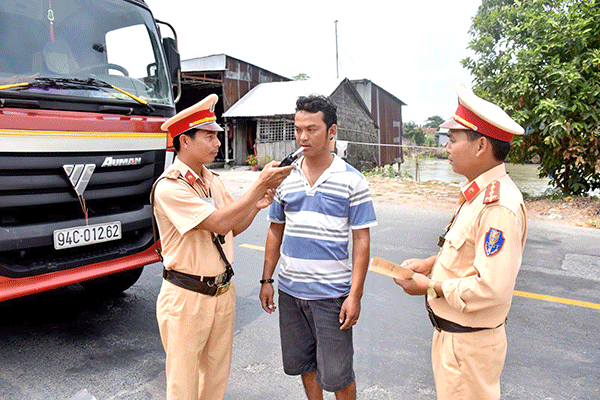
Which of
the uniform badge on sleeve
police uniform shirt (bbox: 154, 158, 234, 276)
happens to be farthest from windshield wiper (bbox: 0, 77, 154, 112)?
the uniform badge on sleeve

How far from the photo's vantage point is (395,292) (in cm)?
455

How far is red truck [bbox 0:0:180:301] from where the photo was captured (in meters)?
3.02

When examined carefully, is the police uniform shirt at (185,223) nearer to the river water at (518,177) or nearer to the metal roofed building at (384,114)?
the river water at (518,177)

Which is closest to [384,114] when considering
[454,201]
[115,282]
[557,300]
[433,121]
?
[454,201]

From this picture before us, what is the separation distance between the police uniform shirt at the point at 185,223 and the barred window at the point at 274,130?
17.7 metres

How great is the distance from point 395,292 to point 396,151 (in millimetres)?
26937

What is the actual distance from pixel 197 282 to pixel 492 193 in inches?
55.7

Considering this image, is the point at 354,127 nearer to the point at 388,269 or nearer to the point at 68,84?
the point at 68,84

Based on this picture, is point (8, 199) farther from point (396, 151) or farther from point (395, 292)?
point (396, 151)

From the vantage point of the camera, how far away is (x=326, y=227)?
2.22 metres

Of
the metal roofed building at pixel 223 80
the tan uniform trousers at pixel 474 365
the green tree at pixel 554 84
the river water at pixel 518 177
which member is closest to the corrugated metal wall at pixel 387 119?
the river water at pixel 518 177

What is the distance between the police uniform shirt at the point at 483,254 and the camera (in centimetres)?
162

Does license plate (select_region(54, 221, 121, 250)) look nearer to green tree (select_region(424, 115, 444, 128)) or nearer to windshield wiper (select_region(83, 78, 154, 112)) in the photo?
windshield wiper (select_region(83, 78, 154, 112))

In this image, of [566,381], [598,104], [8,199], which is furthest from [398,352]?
[598,104]
